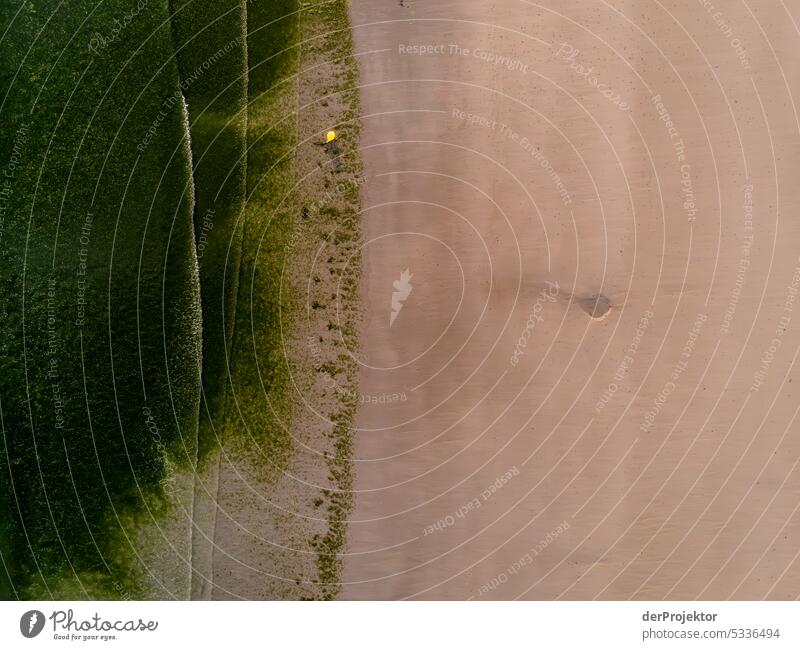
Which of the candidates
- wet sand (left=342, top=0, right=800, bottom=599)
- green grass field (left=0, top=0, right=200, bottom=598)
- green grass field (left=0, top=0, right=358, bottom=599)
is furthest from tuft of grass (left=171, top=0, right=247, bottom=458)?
wet sand (left=342, top=0, right=800, bottom=599)

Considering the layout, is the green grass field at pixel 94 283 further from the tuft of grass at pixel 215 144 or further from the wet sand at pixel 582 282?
the wet sand at pixel 582 282

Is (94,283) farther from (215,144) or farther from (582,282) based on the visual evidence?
(582,282)

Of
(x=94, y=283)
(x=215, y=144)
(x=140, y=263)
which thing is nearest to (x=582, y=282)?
(x=215, y=144)

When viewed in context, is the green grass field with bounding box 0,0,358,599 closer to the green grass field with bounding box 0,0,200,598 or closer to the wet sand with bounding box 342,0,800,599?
the green grass field with bounding box 0,0,200,598

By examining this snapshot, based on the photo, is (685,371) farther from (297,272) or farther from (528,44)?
(297,272)

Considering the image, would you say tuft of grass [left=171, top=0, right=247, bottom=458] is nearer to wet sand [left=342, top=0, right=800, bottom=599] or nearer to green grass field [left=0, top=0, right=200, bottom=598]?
green grass field [left=0, top=0, right=200, bottom=598]

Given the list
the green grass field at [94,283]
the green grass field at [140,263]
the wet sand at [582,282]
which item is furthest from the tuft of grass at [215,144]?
the wet sand at [582,282]

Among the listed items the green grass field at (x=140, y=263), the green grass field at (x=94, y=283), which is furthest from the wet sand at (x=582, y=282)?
the green grass field at (x=94, y=283)

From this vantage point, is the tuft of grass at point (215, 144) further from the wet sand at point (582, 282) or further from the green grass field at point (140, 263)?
the wet sand at point (582, 282)

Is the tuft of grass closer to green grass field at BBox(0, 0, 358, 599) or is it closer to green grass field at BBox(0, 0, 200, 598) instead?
green grass field at BBox(0, 0, 358, 599)

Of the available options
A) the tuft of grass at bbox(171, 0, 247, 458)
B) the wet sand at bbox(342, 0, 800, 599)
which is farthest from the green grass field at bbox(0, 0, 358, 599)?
the wet sand at bbox(342, 0, 800, 599)
